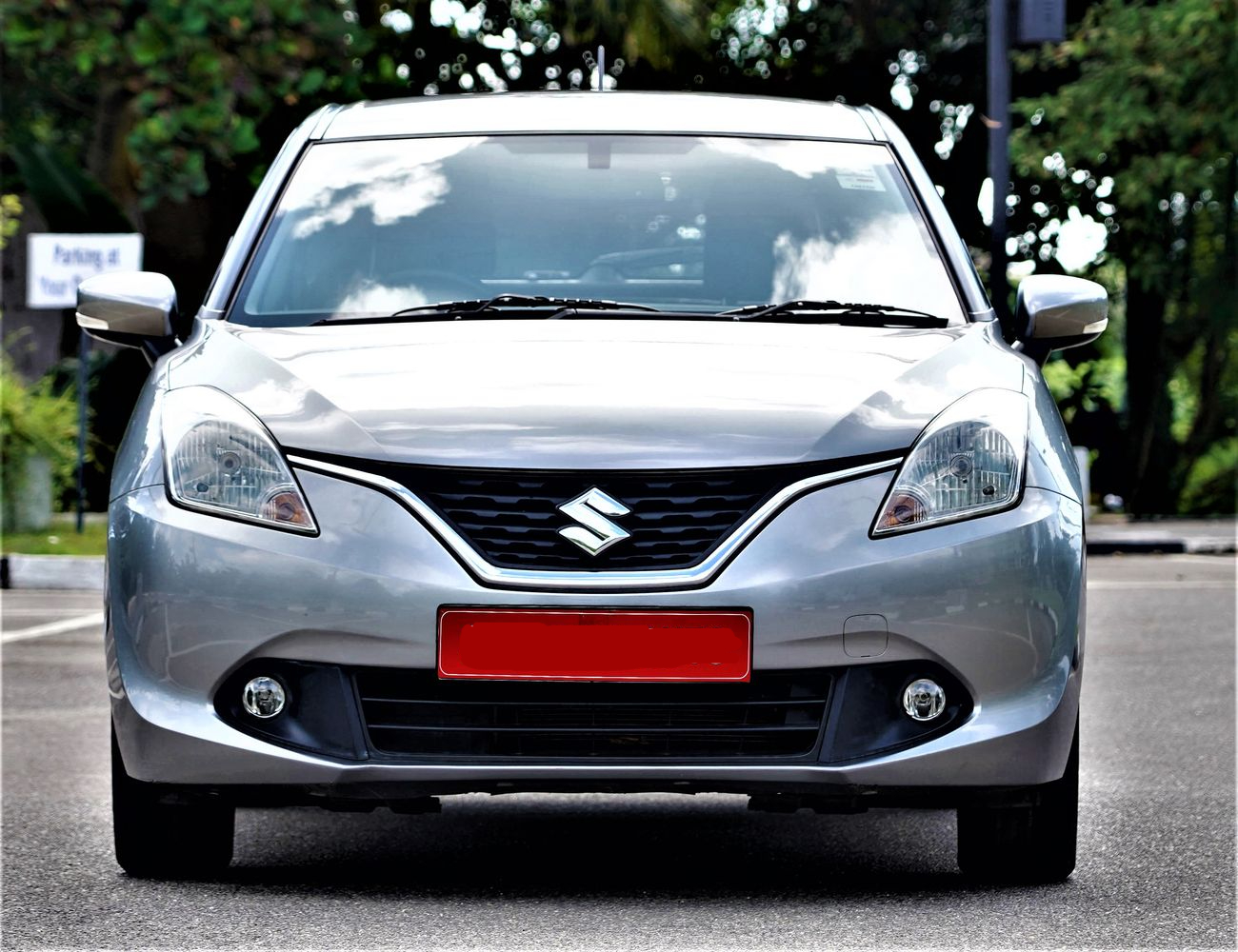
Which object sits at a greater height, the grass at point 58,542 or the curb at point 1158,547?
the grass at point 58,542

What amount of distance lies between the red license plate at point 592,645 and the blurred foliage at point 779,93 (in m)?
13.7

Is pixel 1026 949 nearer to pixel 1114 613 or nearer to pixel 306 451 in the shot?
pixel 306 451

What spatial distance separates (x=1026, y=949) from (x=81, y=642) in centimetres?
699

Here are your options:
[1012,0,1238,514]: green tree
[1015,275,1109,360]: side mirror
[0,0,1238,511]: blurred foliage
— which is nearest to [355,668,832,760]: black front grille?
[1015,275,1109,360]: side mirror

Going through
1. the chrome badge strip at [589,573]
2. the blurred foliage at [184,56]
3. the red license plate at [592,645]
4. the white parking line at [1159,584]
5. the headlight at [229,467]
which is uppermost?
the blurred foliage at [184,56]

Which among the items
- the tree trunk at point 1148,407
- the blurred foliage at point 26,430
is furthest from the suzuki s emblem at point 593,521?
the tree trunk at point 1148,407

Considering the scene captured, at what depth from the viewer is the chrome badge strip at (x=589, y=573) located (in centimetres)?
374

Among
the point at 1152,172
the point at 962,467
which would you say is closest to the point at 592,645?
the point at 962,467

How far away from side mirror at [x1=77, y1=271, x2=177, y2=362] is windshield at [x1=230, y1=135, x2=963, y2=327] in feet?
0.53

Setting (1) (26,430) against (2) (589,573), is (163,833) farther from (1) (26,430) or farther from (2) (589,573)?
(1) (26,430)

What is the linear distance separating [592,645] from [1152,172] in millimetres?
16188

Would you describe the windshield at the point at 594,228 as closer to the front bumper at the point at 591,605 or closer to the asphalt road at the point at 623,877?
the front bumper at the point at 591,605

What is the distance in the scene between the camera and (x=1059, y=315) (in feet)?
14.7

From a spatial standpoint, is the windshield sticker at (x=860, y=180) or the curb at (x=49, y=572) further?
the curb at (x=49, y=572)
